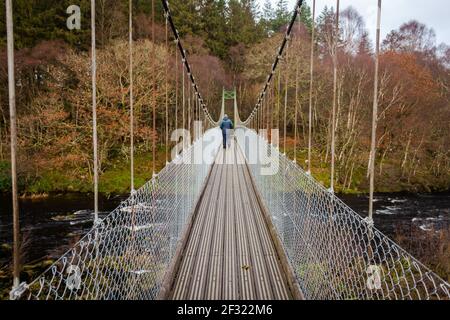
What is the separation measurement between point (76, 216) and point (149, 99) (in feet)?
13.7

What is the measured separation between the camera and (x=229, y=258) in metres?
2.50

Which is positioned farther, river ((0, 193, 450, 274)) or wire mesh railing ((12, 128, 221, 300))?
river ((0, 193, 450, 274))

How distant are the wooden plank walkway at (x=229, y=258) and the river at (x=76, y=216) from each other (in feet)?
12.5

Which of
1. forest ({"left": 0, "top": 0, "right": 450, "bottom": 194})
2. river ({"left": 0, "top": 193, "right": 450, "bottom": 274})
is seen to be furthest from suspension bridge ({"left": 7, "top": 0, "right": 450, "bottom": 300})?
forest ({"left": 0, "top": 0, "right": 450, "bottom": 194})

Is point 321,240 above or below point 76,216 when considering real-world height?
above

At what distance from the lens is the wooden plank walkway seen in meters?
2.03

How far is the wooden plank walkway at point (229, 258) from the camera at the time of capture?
2.03m

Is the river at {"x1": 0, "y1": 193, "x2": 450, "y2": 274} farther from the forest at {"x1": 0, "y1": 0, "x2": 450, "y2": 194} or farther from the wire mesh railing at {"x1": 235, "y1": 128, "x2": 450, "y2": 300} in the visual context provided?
the wire mesh railing at {"x1": 235, "y1": 128, "x2": 450, "y2": 300}

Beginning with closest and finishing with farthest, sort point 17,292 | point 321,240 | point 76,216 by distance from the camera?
point 17,292 < point 321,240 < point 76,216

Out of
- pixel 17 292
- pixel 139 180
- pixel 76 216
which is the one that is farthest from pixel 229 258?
pixel 139 180

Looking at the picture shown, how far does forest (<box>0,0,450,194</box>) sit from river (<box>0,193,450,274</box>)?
979 millimetres

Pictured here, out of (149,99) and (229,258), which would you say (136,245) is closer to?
(229,258)

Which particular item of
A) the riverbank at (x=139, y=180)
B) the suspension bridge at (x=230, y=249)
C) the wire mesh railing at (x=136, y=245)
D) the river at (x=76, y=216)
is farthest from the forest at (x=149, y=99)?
the wire mesh railing at (x=136, y=245)
